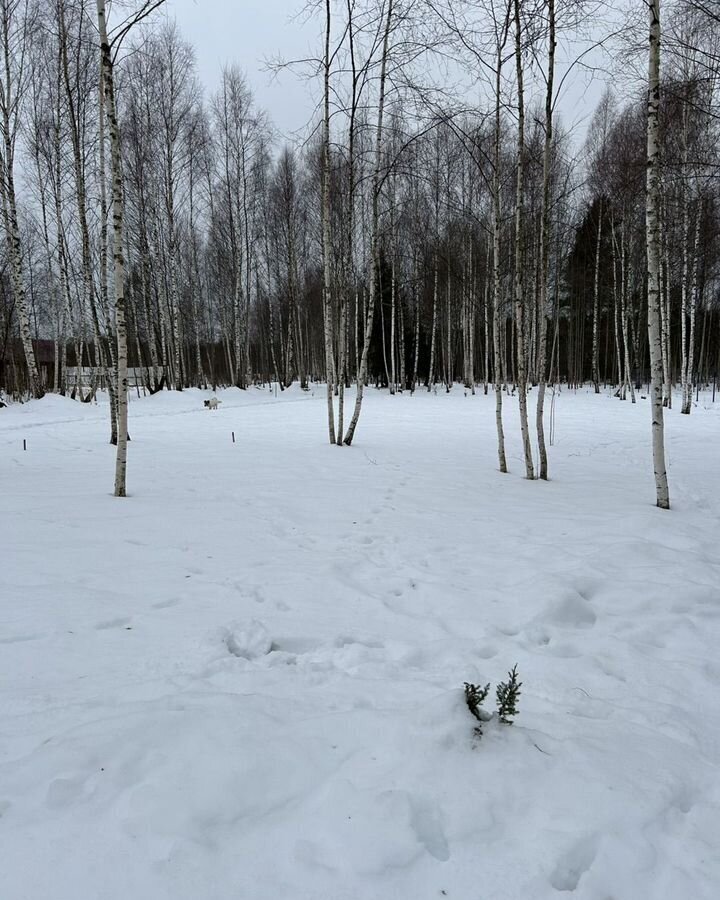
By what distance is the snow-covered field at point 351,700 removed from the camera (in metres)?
1.50

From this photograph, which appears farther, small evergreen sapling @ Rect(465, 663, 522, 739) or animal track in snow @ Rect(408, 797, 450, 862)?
small evergreen sapling @ Rect(465, 663, 522, 739)

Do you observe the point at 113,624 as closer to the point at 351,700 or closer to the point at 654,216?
the point at 351,700

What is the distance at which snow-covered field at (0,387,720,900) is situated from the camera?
150cm

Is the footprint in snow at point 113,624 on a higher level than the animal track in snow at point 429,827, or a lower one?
higher

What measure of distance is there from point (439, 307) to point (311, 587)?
24462 millimetres

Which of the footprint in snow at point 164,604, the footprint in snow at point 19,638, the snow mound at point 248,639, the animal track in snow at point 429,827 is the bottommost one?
the animal track in snow at point 429,827

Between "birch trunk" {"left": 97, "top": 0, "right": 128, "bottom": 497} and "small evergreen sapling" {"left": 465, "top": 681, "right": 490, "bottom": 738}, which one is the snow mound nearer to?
"small evergreen sapling" {"left": 465, "top": 681, "right": 490, "bottom": 738}

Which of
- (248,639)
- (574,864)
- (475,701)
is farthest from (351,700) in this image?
(574,864)

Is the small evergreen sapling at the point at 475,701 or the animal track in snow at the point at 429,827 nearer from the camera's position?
the animal track in snow at the point at 429,827

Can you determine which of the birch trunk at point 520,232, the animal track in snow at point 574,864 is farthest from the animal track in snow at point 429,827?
the birch trunk at point 520,232

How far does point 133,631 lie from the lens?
2.77 meters

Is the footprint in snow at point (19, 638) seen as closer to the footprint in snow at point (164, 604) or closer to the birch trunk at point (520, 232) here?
the footprint in snow at point (164, 604)

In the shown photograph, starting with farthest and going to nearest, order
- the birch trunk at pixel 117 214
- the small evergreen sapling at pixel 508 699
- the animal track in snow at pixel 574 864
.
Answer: the birch trunk at pixel 117 214 → the small evergreen sapling at pixel 508 699 → the animal track in snow at pixel 574 864

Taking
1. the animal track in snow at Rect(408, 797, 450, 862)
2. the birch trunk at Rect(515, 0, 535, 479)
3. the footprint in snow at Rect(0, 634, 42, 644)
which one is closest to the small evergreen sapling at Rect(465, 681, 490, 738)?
the animal track in snow at Rect(408, 797, 450, 862)
